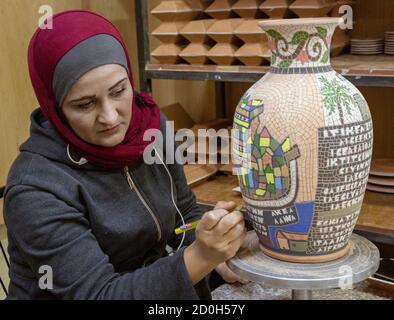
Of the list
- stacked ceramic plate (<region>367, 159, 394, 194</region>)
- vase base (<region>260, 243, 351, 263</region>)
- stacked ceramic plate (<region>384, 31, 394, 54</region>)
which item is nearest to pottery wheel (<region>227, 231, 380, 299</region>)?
vase base (<region>260, 243, 351, 263</region>)

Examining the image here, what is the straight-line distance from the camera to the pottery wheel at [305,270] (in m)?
0.98

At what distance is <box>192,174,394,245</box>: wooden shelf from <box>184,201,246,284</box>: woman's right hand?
2.18 feet

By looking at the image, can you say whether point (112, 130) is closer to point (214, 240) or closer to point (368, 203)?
point (214, 240)

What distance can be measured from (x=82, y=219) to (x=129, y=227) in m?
0.12

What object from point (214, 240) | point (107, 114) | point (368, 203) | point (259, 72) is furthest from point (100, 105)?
point (368, 203)

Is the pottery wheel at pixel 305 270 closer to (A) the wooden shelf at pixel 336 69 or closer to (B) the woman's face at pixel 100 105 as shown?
(B) the woman's face at pixel 100 105

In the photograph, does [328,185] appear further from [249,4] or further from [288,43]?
[249,4]

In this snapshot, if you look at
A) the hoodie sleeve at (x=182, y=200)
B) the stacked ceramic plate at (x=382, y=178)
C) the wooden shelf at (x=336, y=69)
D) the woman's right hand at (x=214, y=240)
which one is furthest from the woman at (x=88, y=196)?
the stacked ceramic plate at (x=382, y=178)

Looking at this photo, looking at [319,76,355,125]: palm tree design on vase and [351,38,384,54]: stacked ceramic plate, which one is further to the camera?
[351,38,384,54]: stacked ceramic plate

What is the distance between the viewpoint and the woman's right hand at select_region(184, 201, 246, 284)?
1.02 m

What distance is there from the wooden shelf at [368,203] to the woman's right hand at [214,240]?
66cm

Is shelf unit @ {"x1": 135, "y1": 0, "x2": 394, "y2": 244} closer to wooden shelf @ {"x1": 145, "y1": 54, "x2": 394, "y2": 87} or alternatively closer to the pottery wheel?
wooden shelf @ {"x1": 145, "y1": 54, "x2": 394, "y2": 87}

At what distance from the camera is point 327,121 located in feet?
3.19

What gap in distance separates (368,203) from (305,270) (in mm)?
820
